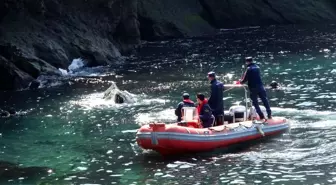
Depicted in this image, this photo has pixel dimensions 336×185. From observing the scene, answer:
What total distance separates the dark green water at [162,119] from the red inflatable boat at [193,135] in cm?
39

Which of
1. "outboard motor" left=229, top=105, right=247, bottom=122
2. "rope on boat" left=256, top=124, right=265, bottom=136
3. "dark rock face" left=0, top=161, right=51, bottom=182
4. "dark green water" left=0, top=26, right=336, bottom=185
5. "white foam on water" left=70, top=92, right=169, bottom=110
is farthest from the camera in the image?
"white foam on water" left=70, top=92, right=169, bottom=110

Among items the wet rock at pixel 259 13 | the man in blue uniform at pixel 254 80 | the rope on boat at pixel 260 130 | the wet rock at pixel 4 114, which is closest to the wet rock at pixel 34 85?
the wet rock at pixel 4 114

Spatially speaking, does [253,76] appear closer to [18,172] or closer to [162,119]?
[162,119]

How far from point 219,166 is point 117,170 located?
10.8 feet

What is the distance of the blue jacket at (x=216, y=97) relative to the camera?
67.1ft

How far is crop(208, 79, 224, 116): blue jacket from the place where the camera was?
2044 centimetres

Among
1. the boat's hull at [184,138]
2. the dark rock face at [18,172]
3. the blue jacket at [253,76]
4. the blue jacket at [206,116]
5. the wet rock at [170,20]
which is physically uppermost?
the wet rock at [170,20]

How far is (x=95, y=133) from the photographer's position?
22938 millimetres

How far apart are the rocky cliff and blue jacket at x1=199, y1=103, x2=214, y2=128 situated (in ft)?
59.3

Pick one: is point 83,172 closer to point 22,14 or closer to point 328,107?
point 328,107

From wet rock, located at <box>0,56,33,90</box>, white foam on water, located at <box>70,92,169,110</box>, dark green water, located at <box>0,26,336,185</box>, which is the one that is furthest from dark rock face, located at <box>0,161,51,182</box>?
wet rock, located at <box>0,56,33,90</box>

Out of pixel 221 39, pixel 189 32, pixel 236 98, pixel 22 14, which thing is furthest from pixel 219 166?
pixel 189 32

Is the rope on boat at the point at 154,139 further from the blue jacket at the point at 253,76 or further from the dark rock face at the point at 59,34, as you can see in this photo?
the dark rock face at the point at 59,34

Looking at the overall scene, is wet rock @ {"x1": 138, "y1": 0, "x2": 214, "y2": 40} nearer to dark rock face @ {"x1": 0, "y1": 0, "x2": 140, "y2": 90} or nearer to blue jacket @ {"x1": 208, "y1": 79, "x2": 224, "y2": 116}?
dark rock face @ {"x1": 0, "y1": 0, "x2": 140, "y2": 90}
